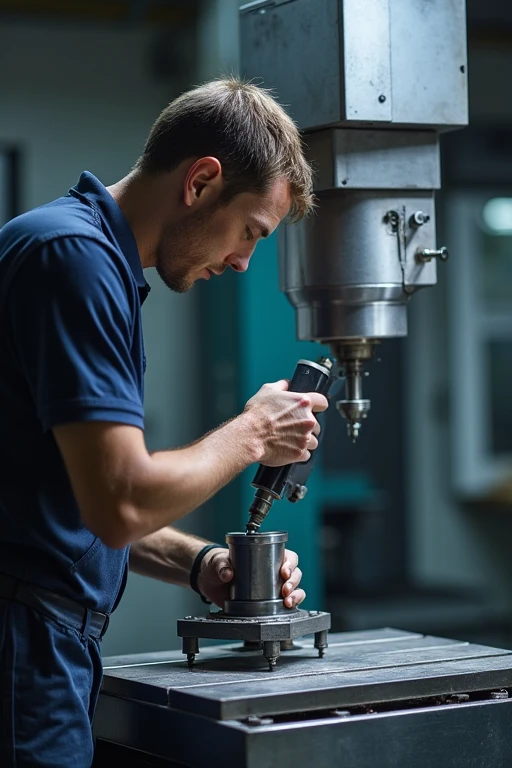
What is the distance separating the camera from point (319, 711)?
128 cm

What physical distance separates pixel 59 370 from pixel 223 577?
1.49 ft

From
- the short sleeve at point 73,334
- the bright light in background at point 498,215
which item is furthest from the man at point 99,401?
the bright light in background at point 498,215

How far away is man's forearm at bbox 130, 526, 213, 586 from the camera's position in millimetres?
1675

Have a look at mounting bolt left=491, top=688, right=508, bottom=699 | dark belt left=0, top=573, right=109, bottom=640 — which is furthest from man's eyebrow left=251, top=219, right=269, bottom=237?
mounting bolt left=491, top=688, right=508, bottom=699

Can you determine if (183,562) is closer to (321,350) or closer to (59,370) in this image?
(59,370)

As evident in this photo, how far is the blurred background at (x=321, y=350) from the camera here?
4.02 m

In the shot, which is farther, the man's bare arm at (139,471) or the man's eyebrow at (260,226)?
the man's eyebrow at (260,226)

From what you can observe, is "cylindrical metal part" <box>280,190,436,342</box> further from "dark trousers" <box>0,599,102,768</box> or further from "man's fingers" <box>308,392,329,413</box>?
"dark trousers" <box>0,599,102,768</box>

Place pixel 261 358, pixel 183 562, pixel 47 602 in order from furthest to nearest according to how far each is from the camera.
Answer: pixel 261 358
pixel 183 562
pixel 47 602

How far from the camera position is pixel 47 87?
439 cm

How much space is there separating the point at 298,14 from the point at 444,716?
3.16ft

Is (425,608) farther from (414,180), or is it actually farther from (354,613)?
(414,180)

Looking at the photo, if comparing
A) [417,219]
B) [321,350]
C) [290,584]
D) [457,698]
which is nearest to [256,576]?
[290,584]

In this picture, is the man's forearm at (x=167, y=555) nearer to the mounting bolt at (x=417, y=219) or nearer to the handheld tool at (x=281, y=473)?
the handheld tool at (x=281, y=473)
